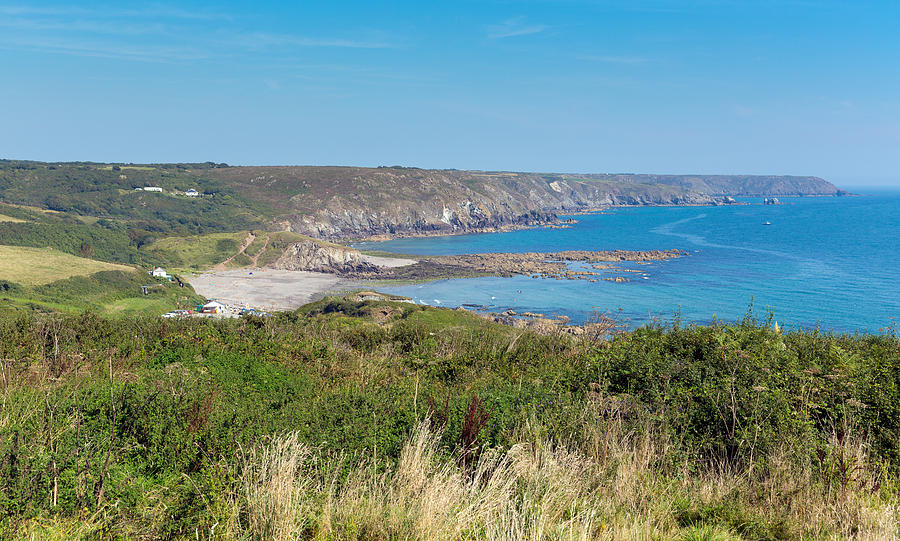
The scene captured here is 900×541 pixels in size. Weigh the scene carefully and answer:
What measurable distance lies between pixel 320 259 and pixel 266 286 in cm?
1737

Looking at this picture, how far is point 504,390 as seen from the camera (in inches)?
306

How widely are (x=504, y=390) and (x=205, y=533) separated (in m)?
4.68

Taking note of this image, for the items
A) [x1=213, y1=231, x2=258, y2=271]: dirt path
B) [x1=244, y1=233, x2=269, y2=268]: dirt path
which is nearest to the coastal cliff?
[x1=213, y1=231, x2=258, y2=271]: dirt path

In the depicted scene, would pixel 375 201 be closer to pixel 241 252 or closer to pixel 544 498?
pixel 241 252

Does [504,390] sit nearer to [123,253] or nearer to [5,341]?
[5,341]

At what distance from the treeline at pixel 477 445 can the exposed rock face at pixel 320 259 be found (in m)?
74.6

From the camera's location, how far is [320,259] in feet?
281

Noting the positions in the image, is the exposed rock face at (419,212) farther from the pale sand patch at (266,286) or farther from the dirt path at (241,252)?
the pale sand patch at (266,286)

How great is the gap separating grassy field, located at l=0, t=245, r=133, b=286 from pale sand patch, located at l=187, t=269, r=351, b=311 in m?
10.2

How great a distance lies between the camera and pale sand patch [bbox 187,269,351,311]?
58656 mm

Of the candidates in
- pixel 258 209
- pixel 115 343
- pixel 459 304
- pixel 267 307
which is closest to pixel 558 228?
pixel 258 209

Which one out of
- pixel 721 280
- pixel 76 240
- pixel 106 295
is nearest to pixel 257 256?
pixel 76 240

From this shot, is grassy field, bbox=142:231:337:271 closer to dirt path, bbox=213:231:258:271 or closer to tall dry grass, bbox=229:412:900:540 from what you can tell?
dirt path, bbox=213:231:258:271

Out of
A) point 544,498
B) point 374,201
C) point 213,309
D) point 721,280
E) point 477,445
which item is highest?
point 374,201
